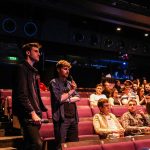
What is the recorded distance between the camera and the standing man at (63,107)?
256cm

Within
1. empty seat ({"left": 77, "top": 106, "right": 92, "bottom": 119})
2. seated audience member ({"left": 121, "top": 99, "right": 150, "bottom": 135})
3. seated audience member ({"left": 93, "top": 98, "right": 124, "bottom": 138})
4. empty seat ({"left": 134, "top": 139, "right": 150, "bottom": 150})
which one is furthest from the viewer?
empty seat ({"left": 77, "top": 106, "right": 92, "bottom": 119})

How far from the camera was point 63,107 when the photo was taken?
8.52 feet

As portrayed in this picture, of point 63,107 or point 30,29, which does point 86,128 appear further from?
point 30,29

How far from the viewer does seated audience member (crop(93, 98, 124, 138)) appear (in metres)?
3.23

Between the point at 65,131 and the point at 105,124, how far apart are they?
85cm

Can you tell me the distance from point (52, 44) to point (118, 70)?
2.96 m

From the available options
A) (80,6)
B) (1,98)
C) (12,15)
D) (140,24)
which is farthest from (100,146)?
(140,24)

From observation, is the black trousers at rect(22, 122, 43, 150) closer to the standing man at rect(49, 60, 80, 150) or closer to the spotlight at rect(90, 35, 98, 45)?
the standing man at rect(49, 60, 80, 150)

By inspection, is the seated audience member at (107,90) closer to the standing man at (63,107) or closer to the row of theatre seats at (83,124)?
the row of theatre seats at (83,124)

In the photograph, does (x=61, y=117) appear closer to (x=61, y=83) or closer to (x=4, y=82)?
(x=61, y=83)

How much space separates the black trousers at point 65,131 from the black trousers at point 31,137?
1.82 ft

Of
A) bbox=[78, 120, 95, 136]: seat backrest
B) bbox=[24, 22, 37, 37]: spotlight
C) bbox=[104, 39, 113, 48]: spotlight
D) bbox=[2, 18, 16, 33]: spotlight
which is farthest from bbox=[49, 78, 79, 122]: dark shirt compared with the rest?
bbox=[104, 39, 113, 48]: spotlight

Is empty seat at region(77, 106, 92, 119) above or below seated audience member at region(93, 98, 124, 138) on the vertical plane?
above

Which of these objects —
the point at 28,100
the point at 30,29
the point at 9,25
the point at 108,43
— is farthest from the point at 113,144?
the point at 108,43
